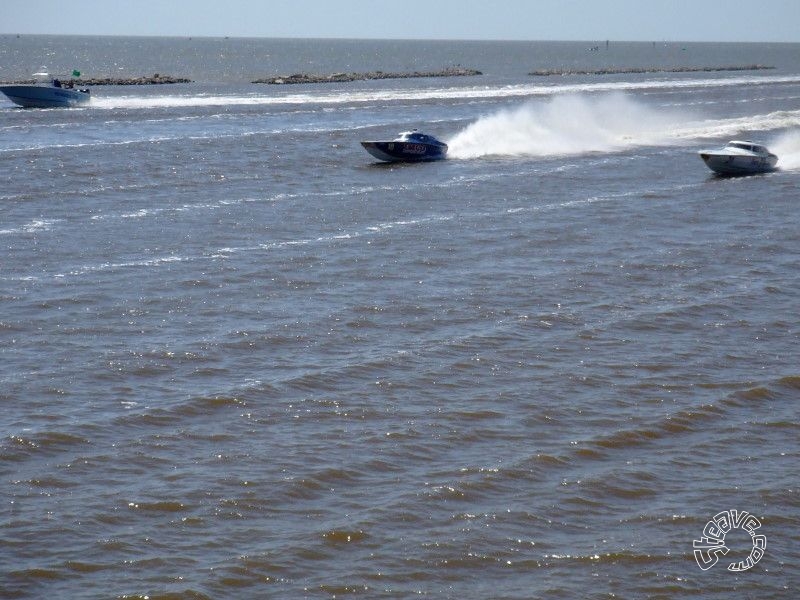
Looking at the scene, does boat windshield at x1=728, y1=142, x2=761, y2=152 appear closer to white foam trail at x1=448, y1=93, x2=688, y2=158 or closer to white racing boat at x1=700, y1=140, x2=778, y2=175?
white racing boat at x1=700, y1=140, x2=778, y2=175

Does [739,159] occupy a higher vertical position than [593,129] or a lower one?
lower

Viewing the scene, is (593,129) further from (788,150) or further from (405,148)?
(405,148)

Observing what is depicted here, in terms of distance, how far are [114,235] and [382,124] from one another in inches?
1277

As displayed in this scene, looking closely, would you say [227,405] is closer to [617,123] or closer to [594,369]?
[594,369]

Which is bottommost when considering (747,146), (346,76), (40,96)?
(747,146)

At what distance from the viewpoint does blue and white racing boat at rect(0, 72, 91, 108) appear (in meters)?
63.6

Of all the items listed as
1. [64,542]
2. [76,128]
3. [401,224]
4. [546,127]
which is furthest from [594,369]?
[76,128]

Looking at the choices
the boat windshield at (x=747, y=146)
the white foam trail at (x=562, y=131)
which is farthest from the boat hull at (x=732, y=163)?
the white foam trail at (x=562, y=131)

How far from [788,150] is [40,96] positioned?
39029 millimetres

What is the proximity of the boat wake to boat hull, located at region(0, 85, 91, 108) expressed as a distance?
2366 centimetres

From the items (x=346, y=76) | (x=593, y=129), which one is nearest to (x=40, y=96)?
(x=593, y=129)

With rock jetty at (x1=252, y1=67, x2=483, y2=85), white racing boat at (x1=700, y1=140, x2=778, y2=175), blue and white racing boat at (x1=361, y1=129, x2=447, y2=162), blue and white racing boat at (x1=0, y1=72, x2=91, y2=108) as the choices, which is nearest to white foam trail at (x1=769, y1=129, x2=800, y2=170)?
white racing boat at (x1=700, y1=140, x2=778, y2=175)

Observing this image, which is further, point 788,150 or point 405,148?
point 788,150

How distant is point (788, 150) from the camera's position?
48438 millimetres
